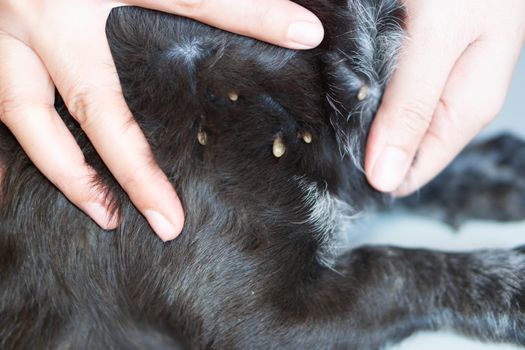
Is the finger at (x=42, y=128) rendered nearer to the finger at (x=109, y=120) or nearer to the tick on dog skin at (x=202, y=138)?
the finger at (x=109, y=120)

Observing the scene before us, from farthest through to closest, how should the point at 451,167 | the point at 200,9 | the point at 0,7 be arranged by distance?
the point at 451,167
the point at 0,7
the point at 200,9

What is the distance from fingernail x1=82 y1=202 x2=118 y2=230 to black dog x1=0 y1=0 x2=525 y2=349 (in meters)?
0.02

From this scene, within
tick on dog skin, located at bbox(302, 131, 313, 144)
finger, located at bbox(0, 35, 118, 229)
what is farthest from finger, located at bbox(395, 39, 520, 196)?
finger, located at bbox(0, 35, 118, 229)

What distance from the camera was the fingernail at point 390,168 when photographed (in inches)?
50.5

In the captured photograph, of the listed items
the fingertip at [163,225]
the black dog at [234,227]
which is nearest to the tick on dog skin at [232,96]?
the black dog at [234,227]

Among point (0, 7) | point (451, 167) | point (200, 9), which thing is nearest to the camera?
point (200, 9)

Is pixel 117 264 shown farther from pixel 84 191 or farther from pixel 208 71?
pixel 208 71

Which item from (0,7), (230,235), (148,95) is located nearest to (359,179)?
(230,235)

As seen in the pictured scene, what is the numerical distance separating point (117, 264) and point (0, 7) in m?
0.51

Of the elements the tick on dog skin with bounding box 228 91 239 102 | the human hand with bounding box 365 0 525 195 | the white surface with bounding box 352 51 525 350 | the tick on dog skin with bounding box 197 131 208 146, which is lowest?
the white surface with bounding box 352 51 525 350

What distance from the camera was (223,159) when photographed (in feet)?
3.84

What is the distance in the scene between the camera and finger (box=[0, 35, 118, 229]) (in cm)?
116

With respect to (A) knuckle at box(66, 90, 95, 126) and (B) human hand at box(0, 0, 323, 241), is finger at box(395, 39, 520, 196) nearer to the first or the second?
(B) human hand at box(0, 0, 323, 241)

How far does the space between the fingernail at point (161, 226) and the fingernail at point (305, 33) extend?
0.37 m
